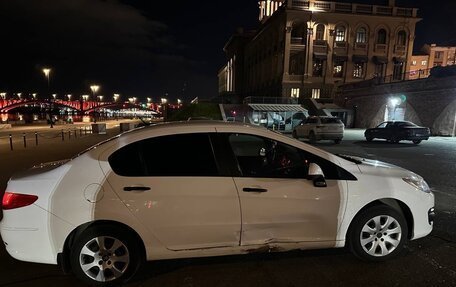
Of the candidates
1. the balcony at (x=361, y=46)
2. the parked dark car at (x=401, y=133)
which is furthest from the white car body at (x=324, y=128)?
the balcony at (x=361, y=46)

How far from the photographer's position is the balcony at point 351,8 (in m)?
47.2

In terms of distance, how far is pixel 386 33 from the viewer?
49375 mm

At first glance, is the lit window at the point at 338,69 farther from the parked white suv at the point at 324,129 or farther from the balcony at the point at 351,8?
the parked white suv at the point at 324,129

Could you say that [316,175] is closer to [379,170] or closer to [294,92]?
[379,170]

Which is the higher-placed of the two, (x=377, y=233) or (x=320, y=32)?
(x=320, y=32)

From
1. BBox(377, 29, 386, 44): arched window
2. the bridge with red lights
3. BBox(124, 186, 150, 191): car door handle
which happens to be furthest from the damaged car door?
the bridge with red lights

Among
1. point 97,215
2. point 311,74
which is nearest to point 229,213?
point 97,215

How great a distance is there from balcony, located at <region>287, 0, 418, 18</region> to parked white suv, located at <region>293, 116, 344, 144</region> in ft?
107

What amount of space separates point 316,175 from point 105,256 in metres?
2.49

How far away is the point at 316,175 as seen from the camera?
138 inches

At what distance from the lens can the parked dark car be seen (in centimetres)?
1886

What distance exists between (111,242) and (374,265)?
3121 millimetres

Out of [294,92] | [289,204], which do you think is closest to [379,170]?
[289,204]

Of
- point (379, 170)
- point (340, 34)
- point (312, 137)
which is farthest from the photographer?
point (340, 34)
